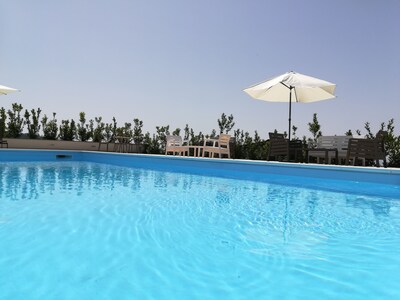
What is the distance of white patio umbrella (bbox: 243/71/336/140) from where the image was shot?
298 inches

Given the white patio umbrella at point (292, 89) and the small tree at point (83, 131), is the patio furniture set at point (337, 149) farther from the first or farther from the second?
the small tree at point (83, 131)

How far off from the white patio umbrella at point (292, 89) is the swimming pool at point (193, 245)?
10.9 feet

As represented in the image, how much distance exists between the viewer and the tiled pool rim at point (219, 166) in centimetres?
632

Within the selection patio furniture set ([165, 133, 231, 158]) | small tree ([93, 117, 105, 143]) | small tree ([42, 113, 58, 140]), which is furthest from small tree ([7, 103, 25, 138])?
patio furniture set ([165, 133, 231, 158])

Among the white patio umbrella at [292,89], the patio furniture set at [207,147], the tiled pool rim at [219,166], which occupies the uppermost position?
the white patio umbrella at [292,89]

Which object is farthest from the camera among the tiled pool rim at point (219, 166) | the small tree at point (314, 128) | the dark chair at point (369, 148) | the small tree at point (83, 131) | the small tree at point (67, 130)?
the small tree at point (83, 131)

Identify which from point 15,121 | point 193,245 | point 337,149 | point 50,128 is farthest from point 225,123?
point 193,245

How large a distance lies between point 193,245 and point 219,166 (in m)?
6.39

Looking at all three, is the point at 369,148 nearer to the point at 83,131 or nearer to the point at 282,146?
the point at 282,146

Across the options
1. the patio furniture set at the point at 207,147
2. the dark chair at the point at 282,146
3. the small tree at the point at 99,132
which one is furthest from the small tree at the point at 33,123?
Result: the dark chair at the point at 282,146

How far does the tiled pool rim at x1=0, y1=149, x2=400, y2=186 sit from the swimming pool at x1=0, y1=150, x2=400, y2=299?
1.22 m

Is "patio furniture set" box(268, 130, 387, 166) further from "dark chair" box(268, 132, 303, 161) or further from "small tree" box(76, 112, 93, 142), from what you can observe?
"small tree" box(76, 112, 93, 142)

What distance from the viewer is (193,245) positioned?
2.46m

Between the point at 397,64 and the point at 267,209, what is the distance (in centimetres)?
848
